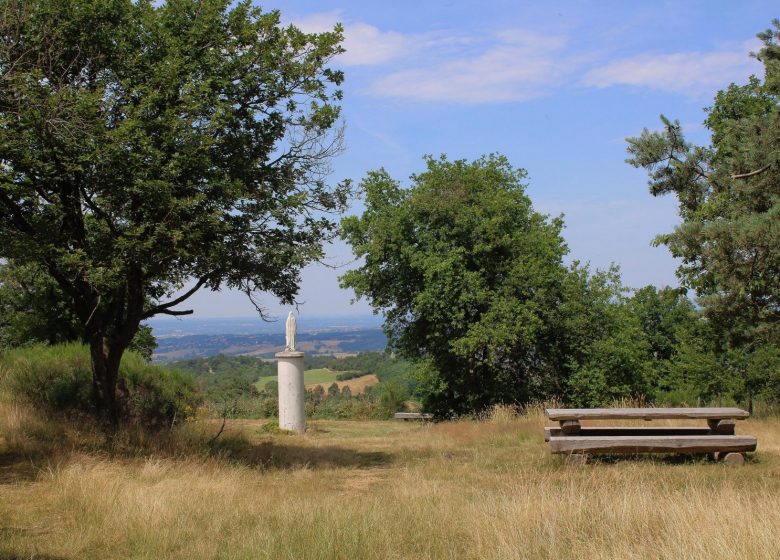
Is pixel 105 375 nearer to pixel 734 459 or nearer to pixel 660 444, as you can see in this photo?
pixel 660 444

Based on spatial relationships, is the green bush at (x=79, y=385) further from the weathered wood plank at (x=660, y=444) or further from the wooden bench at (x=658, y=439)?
the weathered wood plank at (x=660, y=444)

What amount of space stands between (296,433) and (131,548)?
1373cm

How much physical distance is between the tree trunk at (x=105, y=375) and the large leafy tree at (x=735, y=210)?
33.6 ft

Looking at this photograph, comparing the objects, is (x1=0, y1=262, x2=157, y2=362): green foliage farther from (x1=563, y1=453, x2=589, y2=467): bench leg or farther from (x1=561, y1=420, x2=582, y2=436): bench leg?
(x1=563, y1=453, x2=589, y2=467): bench leg

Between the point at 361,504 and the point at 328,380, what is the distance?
5496cm

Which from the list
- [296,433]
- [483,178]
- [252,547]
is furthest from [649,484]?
[483,178]

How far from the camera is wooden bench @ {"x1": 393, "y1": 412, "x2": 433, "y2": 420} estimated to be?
27402 mm

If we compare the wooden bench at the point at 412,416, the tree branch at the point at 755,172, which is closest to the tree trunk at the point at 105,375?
the tree branch at the point at 755,172

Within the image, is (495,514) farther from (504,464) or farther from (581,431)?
(581,431)

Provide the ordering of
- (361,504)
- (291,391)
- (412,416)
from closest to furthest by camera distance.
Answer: (361,504) → (291,391) → (412,416)

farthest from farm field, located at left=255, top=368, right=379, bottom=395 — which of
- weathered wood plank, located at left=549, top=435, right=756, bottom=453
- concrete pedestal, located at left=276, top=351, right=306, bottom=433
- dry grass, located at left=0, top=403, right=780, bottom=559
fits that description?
weathered wood plank, located at left=549, top=435, right=756, bottom=453

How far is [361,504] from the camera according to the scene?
7.53 meters

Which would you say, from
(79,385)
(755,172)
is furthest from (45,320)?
(755,172)

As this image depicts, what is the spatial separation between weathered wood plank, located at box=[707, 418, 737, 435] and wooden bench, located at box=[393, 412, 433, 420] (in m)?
16.6
